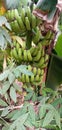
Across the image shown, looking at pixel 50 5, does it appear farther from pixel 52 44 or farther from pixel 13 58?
pixel 13 58

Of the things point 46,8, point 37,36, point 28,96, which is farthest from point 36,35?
point 28,96

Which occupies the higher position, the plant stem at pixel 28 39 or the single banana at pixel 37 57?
the plant stem at pixel 28 39

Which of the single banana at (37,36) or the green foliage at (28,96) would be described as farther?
the single banana at (37,36)

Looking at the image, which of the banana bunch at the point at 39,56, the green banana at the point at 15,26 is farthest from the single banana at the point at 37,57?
the green banana at the point at 15,26

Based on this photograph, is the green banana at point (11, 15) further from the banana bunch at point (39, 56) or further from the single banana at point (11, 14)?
the banana bunch at point (39, 56)

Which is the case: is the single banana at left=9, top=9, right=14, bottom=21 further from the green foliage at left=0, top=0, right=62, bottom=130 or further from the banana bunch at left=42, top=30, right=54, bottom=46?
the banana bunch at left=42, top=30, right=54, bottom=46

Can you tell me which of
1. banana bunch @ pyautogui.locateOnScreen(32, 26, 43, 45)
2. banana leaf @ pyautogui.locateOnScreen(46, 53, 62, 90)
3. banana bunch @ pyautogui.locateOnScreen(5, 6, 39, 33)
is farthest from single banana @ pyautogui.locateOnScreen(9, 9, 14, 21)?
banana leaf @ pyautogui.locateOnScreen(46, 53, 62, 90)
